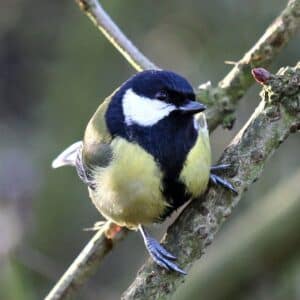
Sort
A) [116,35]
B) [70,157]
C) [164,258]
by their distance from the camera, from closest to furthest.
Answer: [164,258] → [116,35] → [70,157]

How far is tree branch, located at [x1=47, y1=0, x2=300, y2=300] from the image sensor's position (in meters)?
2.31

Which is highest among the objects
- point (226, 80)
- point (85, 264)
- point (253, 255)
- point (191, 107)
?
point (191, 107)

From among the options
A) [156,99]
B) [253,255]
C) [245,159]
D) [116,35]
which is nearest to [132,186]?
[156,99]

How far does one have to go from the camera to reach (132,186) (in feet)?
7.13

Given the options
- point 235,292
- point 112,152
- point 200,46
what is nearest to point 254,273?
point 235,292

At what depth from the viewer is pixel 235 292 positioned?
2615 mm

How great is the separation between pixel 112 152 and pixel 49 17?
2.21 meters

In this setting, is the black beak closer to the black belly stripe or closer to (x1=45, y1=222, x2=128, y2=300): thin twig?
the black belly stripe

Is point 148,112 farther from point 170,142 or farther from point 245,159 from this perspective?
point 245,159

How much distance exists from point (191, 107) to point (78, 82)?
1942 mm

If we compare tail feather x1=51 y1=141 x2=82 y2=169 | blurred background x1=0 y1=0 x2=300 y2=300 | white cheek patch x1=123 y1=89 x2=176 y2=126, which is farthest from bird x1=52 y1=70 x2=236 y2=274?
blurred background x1=0 y1=0 x2=300 y2=300

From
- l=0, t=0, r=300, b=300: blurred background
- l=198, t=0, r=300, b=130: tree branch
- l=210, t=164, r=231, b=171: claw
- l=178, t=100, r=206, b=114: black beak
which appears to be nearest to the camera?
l=210, t=164, r=231, b=171: claw

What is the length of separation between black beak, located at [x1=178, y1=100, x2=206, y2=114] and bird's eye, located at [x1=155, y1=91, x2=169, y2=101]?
5cm

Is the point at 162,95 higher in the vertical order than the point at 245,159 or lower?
higher
